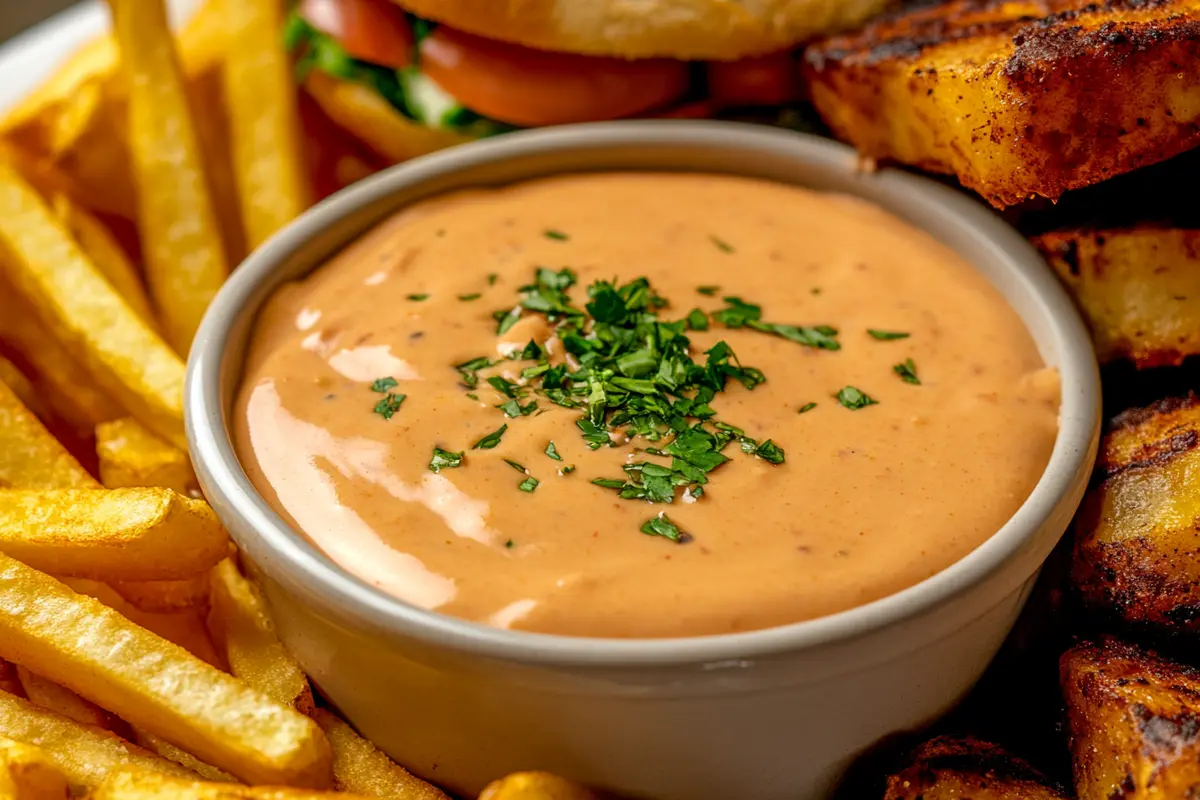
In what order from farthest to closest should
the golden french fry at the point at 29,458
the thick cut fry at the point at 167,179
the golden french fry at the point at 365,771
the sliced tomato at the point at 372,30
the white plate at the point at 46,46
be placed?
the white plate at the point at 46,46, the sliced tomato at the point at 372,30, the thick cut fry at the point at 167,179, the golden french fry at the point at 29,458, the golden french fry at the point at 365,771

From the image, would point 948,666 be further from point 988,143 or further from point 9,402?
point 9,402

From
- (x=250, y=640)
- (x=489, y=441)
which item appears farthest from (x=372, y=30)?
(x=250, y=640)

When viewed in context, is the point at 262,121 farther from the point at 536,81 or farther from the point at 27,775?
the point at 27,775

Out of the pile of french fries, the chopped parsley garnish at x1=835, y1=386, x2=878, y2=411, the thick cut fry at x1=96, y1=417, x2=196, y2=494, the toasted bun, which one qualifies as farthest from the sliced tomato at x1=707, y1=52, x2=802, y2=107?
the thick cut fry at x1=96, y1=417, x2=196, y2=494

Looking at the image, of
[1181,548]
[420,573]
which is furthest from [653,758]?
[1181,548]

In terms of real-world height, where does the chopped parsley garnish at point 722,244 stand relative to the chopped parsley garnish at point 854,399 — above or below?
above

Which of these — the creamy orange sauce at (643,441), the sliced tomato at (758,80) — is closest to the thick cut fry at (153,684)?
the creamy orange sauce at (643,441)

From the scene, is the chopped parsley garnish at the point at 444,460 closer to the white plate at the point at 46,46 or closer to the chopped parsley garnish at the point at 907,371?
the chopped parsley garnish at the point at 907,371

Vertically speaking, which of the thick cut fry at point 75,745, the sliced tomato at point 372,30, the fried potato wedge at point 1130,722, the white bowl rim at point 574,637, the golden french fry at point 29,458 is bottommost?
the thick cut fry at point 75,745
